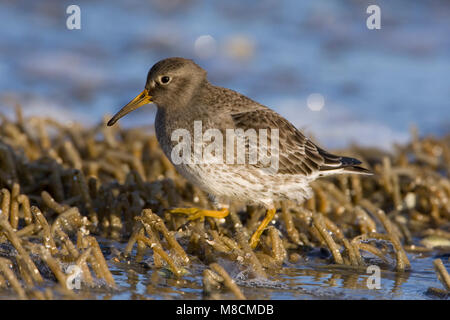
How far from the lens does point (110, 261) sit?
16.3 feet

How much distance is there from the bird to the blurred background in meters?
4.96

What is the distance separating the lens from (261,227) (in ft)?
18.3

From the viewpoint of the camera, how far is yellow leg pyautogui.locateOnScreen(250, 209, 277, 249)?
5.38m

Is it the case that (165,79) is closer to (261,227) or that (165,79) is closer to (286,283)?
(261,227)

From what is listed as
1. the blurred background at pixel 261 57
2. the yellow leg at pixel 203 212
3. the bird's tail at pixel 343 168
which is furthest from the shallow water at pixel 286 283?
the blurred background at pixel 261 57

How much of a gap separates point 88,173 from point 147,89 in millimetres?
1590

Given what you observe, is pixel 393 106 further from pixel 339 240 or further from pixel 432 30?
pixel 339 240

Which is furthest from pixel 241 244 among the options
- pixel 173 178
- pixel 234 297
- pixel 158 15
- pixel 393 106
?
pixel 158 15

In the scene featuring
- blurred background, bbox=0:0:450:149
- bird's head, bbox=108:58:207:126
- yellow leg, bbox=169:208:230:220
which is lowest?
yellow leg, bbox=169:208:230:220

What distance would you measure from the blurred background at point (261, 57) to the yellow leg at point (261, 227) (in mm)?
5220

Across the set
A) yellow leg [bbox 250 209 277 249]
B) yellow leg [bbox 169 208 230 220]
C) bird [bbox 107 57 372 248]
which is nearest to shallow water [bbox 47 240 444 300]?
yellow leg [bbox 250 209 277 249]

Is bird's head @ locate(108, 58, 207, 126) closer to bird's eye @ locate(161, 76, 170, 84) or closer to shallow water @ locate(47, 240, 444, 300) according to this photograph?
bird's eye @ locate(161, 76, 170, 84)

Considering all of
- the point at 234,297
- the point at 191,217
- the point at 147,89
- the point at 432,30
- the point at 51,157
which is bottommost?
the point at 234,297

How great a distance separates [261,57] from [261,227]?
8.50m
